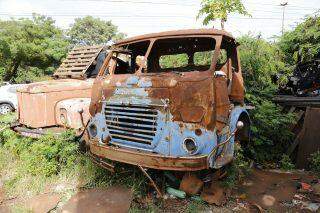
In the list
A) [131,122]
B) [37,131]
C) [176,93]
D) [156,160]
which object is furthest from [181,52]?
[37,131]

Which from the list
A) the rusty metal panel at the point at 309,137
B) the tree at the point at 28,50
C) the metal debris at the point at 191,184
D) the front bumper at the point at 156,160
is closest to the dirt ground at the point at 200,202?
the metal debris at the point at 191,184

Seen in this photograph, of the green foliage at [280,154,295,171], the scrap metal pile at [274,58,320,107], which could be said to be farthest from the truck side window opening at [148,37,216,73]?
the scrap metal pile at [274,58,320,107]

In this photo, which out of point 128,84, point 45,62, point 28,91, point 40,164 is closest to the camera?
point 128,84

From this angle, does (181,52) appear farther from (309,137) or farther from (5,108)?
(5,108)

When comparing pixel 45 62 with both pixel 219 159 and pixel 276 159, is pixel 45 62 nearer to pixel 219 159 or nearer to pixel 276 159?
pixel 276 159

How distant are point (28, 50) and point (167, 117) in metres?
17.0

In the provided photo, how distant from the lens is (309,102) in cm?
797

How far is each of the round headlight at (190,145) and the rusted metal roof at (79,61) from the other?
165 inches

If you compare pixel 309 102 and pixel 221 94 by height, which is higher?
pixel 221 94

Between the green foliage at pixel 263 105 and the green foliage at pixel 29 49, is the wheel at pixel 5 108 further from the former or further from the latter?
the green foliage at pixel 263 105

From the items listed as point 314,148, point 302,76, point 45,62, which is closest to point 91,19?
point 45,62

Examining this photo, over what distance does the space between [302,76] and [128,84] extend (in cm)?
763

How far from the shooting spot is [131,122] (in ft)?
13.5

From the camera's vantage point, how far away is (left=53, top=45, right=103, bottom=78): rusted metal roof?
24.4 ft
